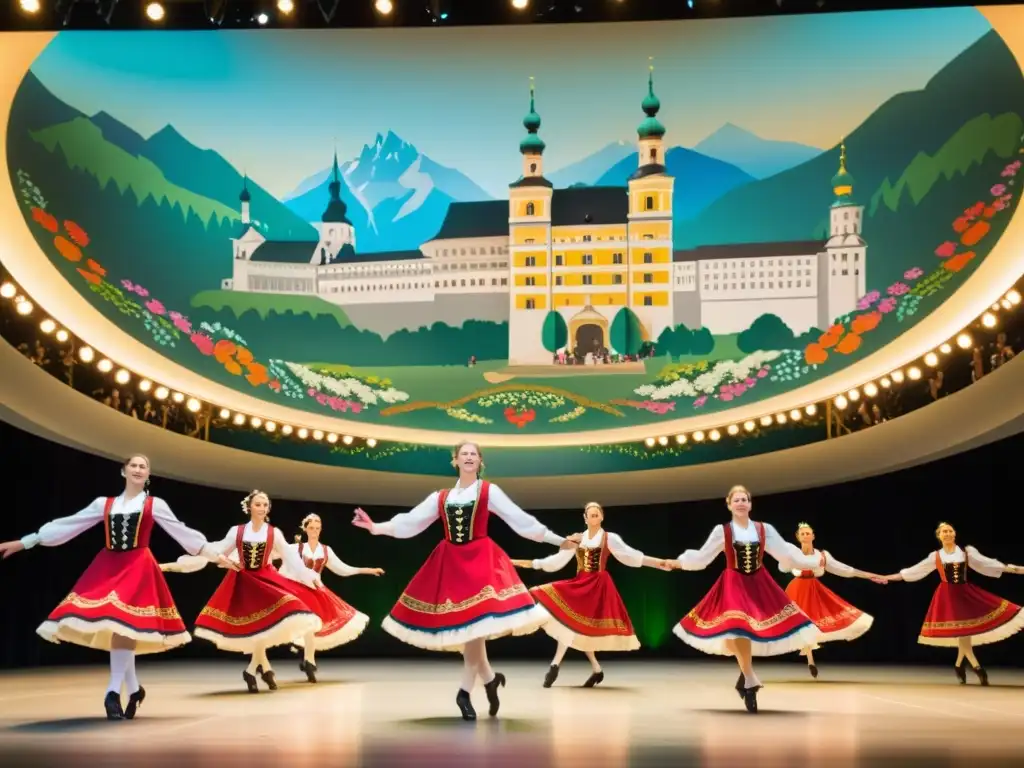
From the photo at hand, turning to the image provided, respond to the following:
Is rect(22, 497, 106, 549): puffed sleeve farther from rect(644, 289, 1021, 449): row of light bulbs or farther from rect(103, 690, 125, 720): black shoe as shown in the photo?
rect(644, 289, 1021, 449): row of light bulbs

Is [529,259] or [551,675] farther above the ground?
[529,259]

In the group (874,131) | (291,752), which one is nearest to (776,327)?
(874,131)

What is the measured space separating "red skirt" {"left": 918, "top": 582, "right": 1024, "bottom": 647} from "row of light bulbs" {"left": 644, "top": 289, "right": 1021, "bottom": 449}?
200 centimetres

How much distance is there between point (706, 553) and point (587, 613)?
1.87m

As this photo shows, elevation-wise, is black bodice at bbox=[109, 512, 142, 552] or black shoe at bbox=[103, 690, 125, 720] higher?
black bodice at bbox=[109, 512, 142, 552]

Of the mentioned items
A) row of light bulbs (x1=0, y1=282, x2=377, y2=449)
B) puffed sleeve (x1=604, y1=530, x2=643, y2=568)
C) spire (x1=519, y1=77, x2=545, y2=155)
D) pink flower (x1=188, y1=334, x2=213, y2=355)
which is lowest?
puffed sleeve (x1=604, y1=530, x2=643, y2=568)

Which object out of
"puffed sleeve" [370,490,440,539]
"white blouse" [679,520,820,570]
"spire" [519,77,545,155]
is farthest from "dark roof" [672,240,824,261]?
"puffed sleeve" [370,490,440,539]

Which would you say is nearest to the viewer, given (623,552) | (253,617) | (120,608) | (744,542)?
(120,608)

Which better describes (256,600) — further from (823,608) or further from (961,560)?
(961,560)

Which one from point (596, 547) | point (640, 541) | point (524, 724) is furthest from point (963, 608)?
point (640, 541)

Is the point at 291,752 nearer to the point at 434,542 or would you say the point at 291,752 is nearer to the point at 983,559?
the point at 983,559

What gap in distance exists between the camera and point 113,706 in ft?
20.5

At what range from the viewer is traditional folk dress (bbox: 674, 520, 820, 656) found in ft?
22.4

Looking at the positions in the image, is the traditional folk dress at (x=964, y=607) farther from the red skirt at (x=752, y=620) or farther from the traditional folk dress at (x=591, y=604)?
the red skirt at (x=752, y=620)
